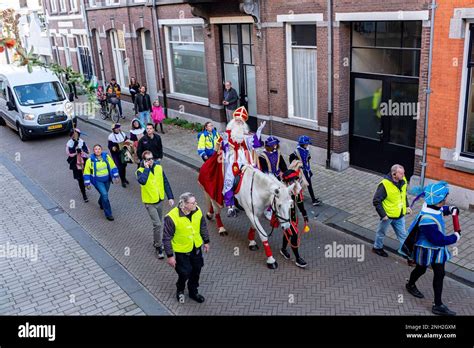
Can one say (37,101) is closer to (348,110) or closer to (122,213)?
(122,213)

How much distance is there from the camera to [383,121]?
11.3 meters

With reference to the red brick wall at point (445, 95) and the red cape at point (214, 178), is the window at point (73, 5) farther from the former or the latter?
the red brick wall at point (445, 95)

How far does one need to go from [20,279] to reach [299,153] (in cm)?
572

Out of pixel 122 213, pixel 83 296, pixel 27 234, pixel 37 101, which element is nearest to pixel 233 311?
pixel 83 296

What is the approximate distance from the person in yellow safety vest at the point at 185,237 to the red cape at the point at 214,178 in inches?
81.2

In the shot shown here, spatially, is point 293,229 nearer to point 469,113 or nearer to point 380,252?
point 380,252

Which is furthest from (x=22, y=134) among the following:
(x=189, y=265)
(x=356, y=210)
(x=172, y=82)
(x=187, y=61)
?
(x=189, y=265)

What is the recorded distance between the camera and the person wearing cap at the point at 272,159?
8704 millimetres

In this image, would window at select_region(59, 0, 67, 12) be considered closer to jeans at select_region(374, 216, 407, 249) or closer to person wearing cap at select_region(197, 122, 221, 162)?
person wearing cap at select_region(197, 122, 221, 162)

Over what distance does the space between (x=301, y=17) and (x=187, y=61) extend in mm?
7086

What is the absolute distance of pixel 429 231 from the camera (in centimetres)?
604

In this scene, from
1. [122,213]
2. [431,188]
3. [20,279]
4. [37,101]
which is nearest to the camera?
[431,188]

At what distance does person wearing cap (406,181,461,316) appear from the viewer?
5.95 metres

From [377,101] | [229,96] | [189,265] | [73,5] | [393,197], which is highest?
[73,5]
